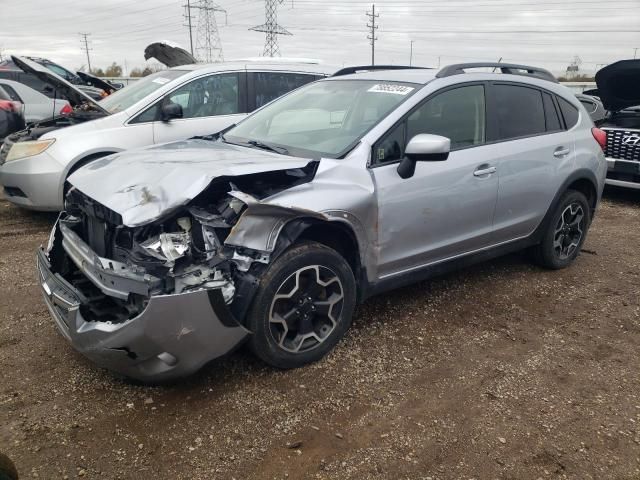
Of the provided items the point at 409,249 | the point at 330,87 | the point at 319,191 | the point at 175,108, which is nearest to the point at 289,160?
the point at 319,191

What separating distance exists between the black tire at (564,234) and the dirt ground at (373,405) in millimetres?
793

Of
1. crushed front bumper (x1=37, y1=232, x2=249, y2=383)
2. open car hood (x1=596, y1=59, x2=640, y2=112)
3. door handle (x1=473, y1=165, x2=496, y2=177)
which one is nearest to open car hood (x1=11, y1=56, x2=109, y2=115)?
crushed front bumper (x1=37, y1=232, x2=249, y2=383)

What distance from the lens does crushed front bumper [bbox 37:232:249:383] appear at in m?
2.56

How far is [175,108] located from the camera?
582 centimetres

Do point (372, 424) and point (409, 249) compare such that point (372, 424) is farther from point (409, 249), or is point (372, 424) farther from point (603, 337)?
→ point (603, 337)

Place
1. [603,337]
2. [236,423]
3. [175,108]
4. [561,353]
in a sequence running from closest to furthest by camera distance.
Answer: [236,423], [561,353], [603,337], [175,108]

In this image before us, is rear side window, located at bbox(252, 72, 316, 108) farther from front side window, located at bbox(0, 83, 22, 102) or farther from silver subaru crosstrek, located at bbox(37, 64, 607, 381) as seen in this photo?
front side window, located at bbox(0, 83, 22, 102)

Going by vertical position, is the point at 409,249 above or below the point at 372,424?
above

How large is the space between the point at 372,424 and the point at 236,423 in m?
0.69

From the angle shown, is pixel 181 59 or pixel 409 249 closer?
pixel 409 249

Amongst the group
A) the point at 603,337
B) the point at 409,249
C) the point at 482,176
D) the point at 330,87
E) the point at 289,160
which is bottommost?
the point at 603,337

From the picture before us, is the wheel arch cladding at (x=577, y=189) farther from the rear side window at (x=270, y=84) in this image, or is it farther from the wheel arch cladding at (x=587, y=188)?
the rear side window at (x=270, y=84)

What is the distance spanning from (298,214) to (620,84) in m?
7.28

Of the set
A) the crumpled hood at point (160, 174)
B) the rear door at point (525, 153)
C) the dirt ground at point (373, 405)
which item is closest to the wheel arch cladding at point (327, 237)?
the crumpled hood at point (160, 174)
